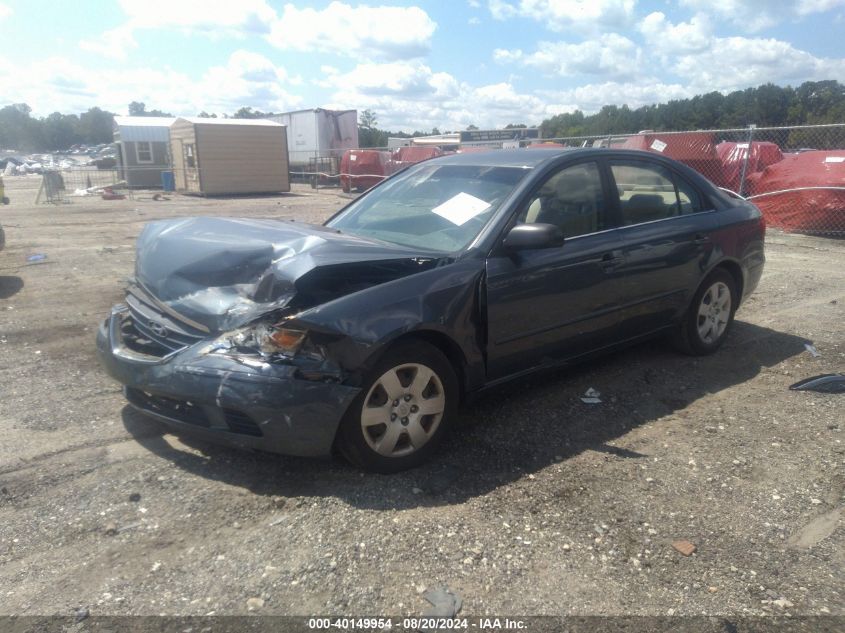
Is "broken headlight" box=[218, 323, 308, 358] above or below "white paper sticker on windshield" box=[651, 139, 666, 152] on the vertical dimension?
below

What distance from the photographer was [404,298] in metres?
3.37

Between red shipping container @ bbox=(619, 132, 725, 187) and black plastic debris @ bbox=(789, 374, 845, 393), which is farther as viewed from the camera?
red shipping container @ bbox=(619, 132, 725, 187)

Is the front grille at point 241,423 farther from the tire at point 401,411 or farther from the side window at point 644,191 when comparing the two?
the side window at point 644,191

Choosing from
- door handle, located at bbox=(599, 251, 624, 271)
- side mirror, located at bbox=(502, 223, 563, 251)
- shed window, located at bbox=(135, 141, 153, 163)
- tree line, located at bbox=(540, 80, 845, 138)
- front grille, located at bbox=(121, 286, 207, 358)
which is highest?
tree line, located at bbox=(540, 80, 845, 138)

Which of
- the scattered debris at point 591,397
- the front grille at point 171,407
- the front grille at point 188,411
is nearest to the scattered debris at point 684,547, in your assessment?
the scattered debris at point 591,397

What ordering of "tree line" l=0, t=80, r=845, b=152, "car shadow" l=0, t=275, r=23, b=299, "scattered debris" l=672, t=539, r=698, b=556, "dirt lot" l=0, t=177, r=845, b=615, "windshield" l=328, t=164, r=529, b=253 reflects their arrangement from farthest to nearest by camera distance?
"tree line" l=0, t=80, r=845, b=152 → "car shadow" l=0, t=275, r=23, b=299 → "windshield" l=328, t=164, r=529, b=253 → "scattered debris" l=672, t=539, r=698, b=556 → "dirt lot" l=0, t=177, r=845, b=615

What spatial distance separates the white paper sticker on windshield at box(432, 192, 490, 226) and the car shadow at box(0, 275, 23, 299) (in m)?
5.63

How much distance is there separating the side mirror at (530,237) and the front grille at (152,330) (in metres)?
1.74

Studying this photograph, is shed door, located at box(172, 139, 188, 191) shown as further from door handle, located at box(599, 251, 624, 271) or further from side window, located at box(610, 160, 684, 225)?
door handle, located at box(599, 251, 624, 271)

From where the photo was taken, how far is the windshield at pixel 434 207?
157 inches

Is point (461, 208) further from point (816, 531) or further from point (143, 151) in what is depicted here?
point (143, 151)

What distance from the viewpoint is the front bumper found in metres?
3.06

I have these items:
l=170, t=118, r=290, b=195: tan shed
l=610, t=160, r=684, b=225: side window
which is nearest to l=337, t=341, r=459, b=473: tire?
l=610, t=160, r=684, b=225: side window

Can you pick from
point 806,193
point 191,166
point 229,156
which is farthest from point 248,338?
point 191,166
